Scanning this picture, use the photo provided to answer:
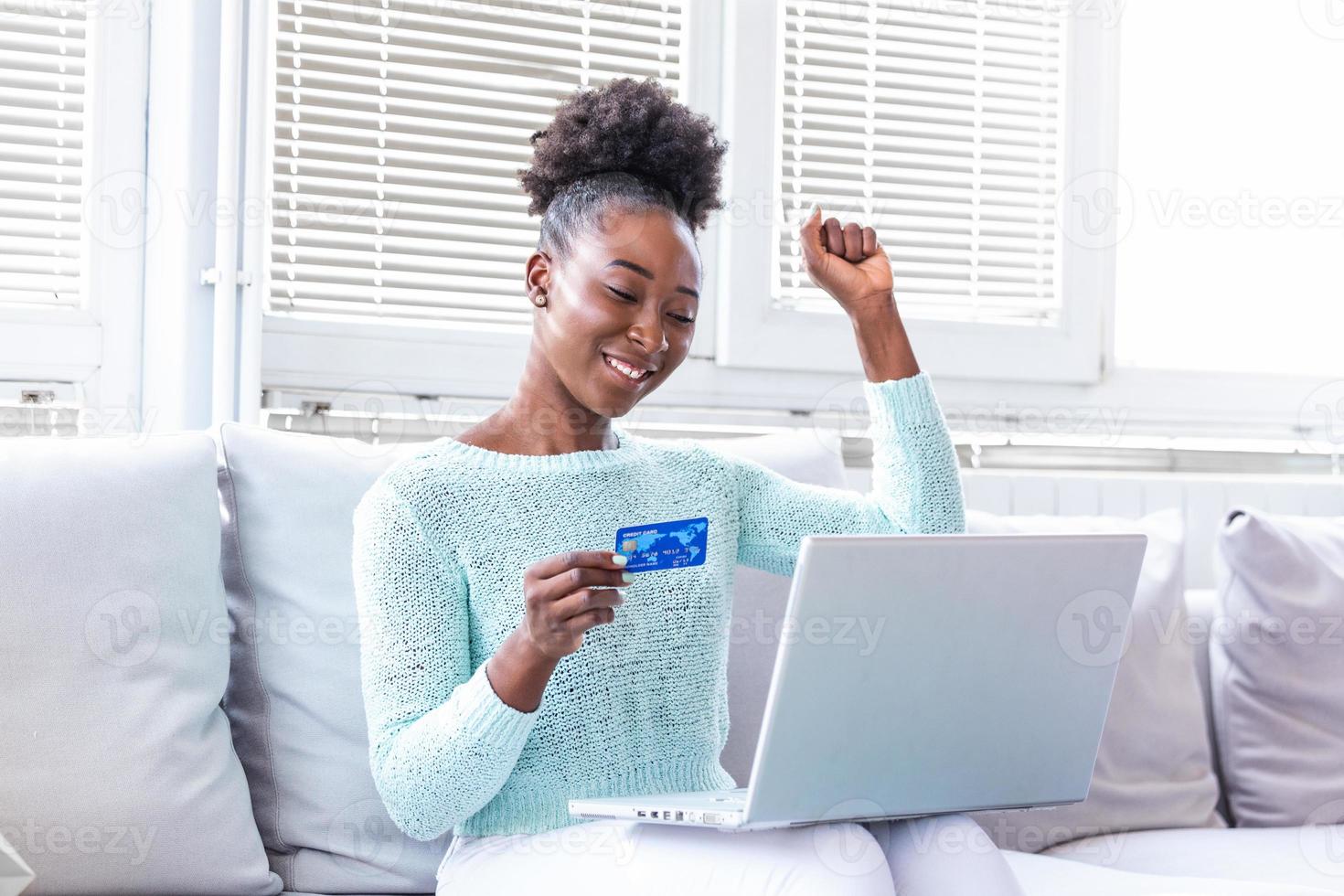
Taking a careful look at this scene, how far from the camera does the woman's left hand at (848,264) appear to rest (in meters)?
1.32

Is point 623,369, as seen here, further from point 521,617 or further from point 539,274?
point 521,617

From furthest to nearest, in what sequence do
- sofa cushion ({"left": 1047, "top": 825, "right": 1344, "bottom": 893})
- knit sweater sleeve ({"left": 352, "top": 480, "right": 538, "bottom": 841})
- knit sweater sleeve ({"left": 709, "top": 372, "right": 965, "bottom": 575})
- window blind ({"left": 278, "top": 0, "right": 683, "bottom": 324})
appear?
1. window blind ({"left": 278, "top": 0, "right": 683, "bottom": 324})
2. sofa cushion ({"left": 1047, "top": 825, "right": 1344, "bottom": 893})
3. knit sweater sleeve ({"left": 709, "top": 372, "right": 965, "bottom": 575})
4. knit sweater sleeve ({"left": 352, "top": 480, "right": 538, "bottom": 841})

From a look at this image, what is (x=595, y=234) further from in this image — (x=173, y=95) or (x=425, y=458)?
(x=173, y=95)

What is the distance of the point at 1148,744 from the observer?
1628mm

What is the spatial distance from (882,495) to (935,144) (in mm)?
1027

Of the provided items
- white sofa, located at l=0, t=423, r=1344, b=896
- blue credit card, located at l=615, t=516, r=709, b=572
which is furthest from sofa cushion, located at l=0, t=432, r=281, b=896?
blue credit card, located at l=615, t=516, r=709, b=572

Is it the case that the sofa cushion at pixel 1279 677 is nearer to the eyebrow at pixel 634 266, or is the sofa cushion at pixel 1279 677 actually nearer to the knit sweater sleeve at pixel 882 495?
the knit sweater sleeve at pixel 882 495

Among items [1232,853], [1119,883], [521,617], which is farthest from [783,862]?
[1232,853]

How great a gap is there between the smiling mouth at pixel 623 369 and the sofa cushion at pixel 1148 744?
2.01 feet

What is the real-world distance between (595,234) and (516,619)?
1.20ft

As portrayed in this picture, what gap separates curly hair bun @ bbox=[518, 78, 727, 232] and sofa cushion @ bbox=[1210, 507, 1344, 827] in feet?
3.11

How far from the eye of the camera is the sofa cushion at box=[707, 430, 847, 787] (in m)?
1.49

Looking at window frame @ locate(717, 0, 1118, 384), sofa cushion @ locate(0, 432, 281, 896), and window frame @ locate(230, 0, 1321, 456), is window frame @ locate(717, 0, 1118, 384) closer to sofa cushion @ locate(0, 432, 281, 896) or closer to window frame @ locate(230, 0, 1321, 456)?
Answer: window frame @ locate(230, 0, 1321, 456)

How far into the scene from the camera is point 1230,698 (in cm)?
172
